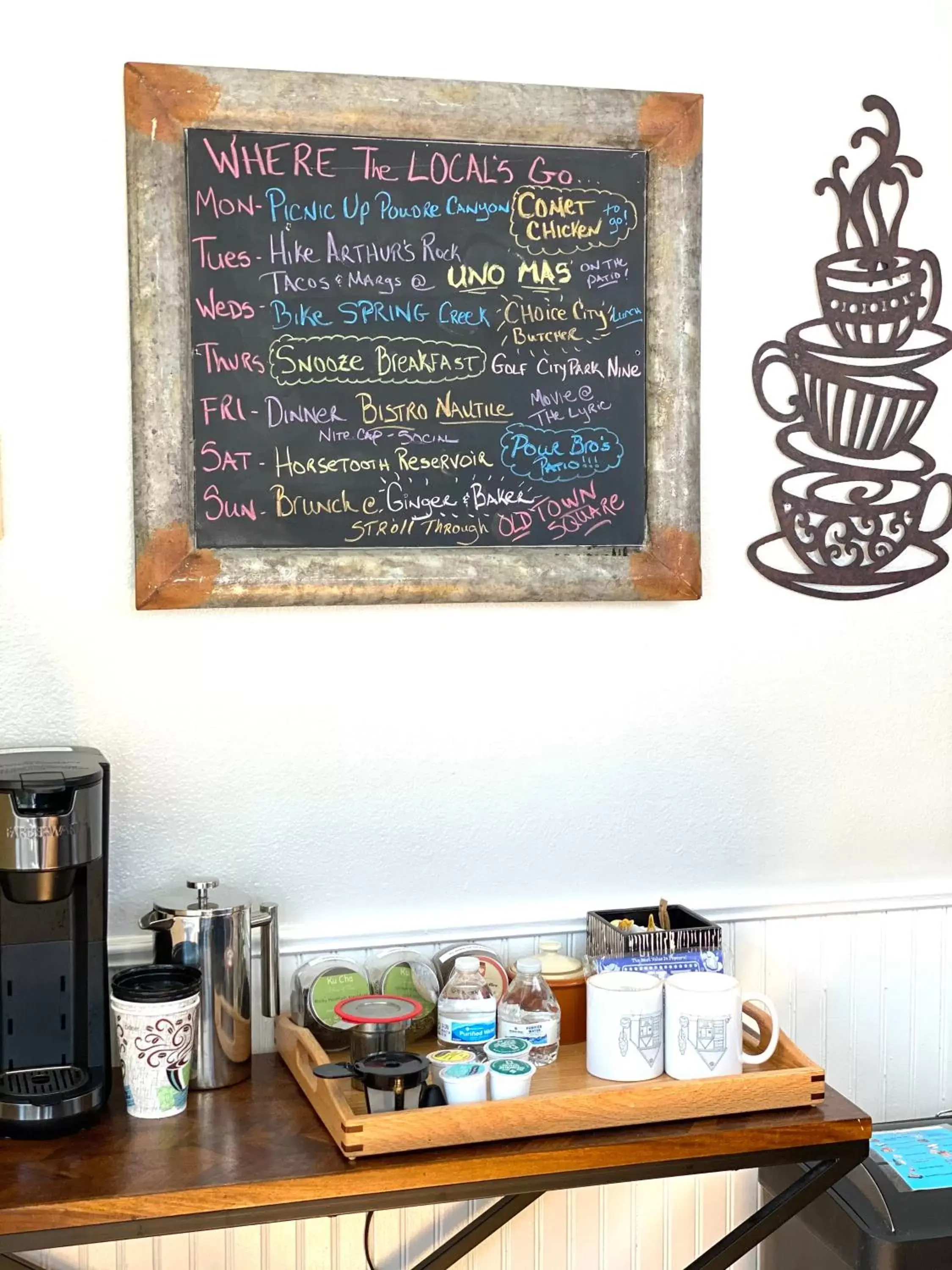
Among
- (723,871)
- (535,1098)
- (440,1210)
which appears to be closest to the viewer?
(535,1098)

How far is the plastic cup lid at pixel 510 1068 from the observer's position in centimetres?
170

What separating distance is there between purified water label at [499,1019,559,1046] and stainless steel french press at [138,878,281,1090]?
15.0 inches

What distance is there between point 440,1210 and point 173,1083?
591 millimetres

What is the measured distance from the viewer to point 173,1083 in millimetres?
1731

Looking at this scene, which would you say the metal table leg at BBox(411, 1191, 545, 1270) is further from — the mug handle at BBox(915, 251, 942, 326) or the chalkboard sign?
the mug handle at BBox(915, 251, 942, 326)

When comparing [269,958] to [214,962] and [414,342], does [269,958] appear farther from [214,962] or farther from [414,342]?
[414,342]

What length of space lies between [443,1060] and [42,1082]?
52 centimetres

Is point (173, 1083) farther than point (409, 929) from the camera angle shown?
No

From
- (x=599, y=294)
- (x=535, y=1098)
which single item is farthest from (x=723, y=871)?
(x=599, y=294)

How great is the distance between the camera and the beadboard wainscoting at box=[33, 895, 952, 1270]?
2.02 metres

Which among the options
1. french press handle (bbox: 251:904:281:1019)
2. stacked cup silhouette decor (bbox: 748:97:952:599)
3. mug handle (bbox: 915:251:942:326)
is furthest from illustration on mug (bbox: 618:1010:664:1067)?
mug handle (bbox: 915:251:942:326)

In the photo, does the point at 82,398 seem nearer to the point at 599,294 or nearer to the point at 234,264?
the point at 234,264

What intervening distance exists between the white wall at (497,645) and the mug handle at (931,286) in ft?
0.08

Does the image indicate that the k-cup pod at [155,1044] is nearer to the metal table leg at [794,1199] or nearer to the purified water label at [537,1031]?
the purified water label at [537,1031]
